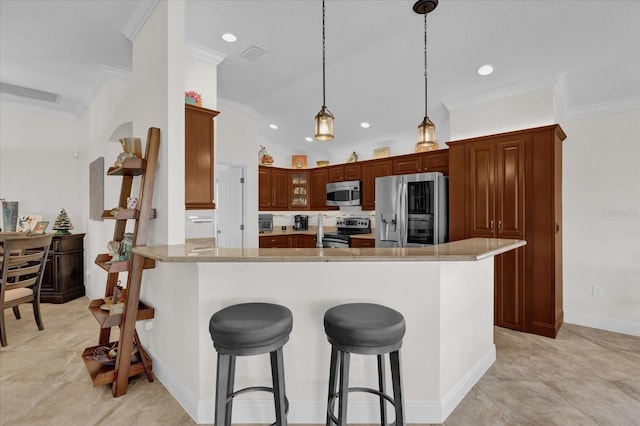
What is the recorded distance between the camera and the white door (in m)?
4.64

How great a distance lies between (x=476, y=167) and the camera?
3.63 m

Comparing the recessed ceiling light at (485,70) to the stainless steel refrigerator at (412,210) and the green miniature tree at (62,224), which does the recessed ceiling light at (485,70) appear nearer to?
the stainless steel refrigerator at (412,210)

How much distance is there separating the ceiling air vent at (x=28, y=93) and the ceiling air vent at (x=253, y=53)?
2.85 meters

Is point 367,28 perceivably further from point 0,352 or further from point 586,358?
point 0,352

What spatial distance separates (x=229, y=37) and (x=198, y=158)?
4.00ft

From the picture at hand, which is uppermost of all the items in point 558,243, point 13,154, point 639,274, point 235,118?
point 235,118

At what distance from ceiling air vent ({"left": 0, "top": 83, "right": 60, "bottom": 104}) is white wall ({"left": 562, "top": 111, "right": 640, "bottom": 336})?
6.55m

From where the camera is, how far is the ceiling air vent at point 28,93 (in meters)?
3.93

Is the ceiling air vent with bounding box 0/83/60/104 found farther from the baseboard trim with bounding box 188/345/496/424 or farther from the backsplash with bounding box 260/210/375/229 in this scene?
the baseboard trim with bounding box 188/345/496/424

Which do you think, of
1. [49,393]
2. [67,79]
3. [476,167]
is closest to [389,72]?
[476,167]

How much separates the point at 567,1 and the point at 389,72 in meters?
1.65

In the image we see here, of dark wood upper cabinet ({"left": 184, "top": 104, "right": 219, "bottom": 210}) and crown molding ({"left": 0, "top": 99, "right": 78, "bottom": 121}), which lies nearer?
dark wood upper cabinet ({"left": 184, "top": 104, "right": 219, "bottom": 210})

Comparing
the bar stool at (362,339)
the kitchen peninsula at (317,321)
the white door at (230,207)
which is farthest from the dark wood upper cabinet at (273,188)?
the bar stool at (362,339)

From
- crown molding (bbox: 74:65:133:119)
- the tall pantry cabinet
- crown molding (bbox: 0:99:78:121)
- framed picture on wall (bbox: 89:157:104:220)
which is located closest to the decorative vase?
framed picture on wall (bbox: 89:157:104:220)
